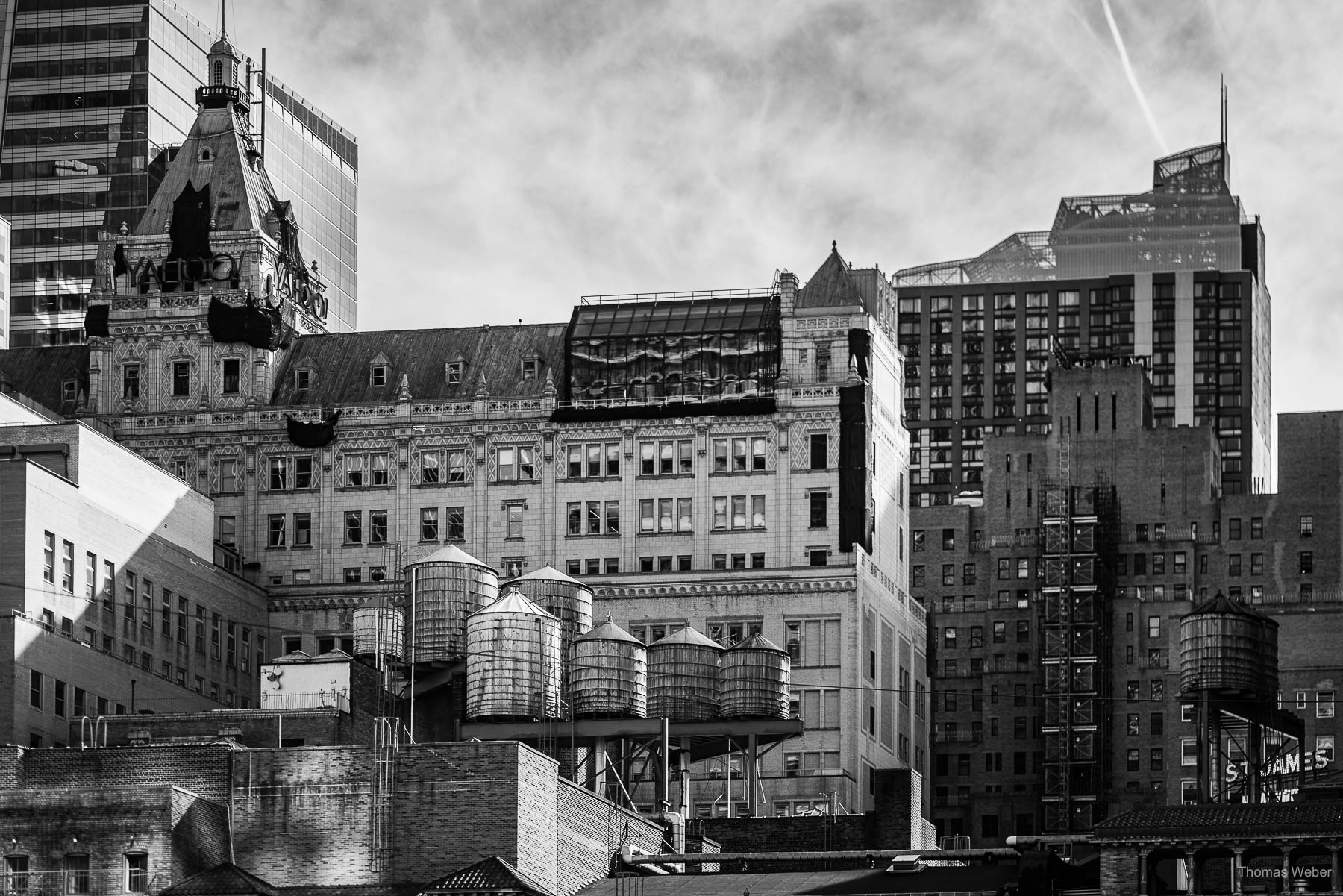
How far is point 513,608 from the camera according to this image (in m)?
166

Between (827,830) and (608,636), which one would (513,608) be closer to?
(608,636)

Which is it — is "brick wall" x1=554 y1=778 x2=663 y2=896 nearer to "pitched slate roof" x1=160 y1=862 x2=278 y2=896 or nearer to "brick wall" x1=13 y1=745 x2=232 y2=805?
"pitched slate roof" x1=160 y1=862 x2=278 y2=896

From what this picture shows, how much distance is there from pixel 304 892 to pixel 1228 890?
120ft

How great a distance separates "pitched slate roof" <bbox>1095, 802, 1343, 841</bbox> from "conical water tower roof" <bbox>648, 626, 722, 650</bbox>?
46.8 meters

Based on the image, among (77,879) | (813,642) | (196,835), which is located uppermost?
(813,642)

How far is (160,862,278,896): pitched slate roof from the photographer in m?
133

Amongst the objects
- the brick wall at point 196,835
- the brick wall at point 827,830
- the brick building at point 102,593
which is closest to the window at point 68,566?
the brick building at point 102,593

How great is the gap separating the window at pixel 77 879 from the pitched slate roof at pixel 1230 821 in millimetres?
39432

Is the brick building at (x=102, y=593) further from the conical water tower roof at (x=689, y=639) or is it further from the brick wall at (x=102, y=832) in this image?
the brick wall at (x=102, y=832)

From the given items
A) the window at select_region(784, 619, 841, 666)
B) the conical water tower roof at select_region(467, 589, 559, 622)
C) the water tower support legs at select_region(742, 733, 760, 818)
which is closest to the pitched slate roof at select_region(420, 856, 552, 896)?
the water tower support legs at select_region(742, 733, 760, 818)

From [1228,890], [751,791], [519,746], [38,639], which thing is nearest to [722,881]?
[519,746]

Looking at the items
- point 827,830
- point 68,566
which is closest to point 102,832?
point 68,566

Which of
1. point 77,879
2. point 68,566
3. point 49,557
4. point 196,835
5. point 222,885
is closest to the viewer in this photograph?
point 77,879

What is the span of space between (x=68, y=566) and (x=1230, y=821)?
→ 6883 centimetres
